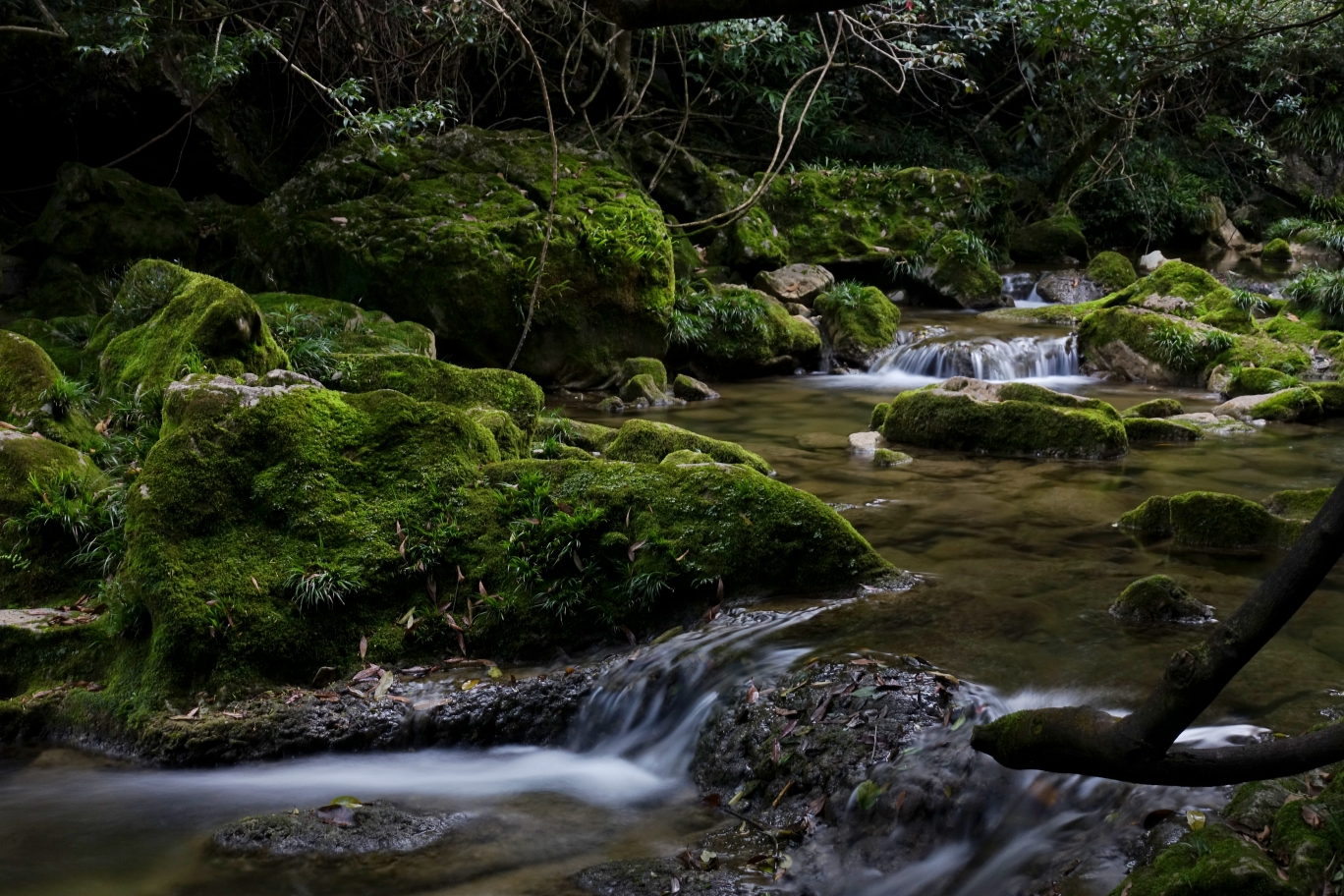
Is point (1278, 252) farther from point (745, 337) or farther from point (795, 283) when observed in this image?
point (745, 337)

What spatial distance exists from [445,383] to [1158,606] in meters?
4.06

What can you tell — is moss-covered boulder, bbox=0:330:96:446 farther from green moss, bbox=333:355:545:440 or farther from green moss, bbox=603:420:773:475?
green moss, bbox=603:420:773:475

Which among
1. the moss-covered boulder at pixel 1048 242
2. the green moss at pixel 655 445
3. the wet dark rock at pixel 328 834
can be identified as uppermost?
the moss-covered boulder at pixel 1048 242

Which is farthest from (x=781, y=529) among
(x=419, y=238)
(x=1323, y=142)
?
(x=1323, y=142)

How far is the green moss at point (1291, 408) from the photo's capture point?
9.30m

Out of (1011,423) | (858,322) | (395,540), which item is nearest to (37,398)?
(395,540)

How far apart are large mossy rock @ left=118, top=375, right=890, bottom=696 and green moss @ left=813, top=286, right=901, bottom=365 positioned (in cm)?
784

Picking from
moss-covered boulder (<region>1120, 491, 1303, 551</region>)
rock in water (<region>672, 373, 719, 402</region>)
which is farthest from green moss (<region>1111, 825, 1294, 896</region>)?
rock in water (<region>672, 373, 719, 402</region>)

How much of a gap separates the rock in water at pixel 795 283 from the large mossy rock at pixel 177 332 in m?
8.41

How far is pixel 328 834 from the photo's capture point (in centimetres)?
330

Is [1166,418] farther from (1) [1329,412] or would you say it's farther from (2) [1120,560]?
(2) [1120,560]

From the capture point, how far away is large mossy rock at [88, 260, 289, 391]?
225 inches

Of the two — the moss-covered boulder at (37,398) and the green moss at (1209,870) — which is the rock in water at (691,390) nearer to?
the moss-covered boulder at (37,398)

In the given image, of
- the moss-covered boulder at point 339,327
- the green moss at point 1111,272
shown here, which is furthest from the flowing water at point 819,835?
the green moss at point 1111,272
